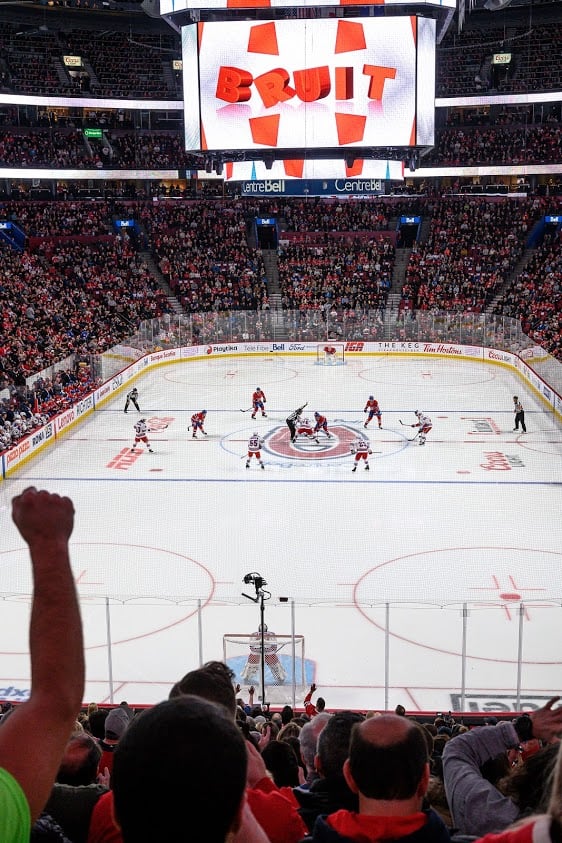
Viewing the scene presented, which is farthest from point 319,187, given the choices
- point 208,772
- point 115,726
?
point 208,772

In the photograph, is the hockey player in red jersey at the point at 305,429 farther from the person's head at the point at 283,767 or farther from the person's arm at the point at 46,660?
the person's arm at the point at 46,660

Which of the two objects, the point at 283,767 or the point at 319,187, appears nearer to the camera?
the point at 283,767

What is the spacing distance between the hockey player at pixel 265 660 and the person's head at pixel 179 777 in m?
8.49

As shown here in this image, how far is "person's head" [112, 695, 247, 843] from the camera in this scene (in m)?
1.56

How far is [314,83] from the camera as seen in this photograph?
20562mm

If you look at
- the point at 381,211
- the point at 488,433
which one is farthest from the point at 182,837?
the point at 381,211

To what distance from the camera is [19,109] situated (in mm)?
45094

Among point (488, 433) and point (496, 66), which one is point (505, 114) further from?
point (488, 433)

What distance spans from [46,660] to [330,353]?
34557mm

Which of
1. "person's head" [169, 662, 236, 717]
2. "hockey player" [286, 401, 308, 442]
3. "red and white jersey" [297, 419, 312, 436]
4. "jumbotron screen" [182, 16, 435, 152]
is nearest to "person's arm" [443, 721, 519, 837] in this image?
"person's head" [169, 662, 236, 717]

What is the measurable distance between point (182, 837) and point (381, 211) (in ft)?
157

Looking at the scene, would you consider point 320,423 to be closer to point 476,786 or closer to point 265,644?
point 265,644

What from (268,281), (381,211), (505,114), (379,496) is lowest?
(379,496)

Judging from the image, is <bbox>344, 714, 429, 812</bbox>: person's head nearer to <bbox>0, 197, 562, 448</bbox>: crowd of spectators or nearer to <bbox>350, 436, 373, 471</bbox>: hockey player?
<bbox>350, 436, 373, 471</bbox>: hockey player
